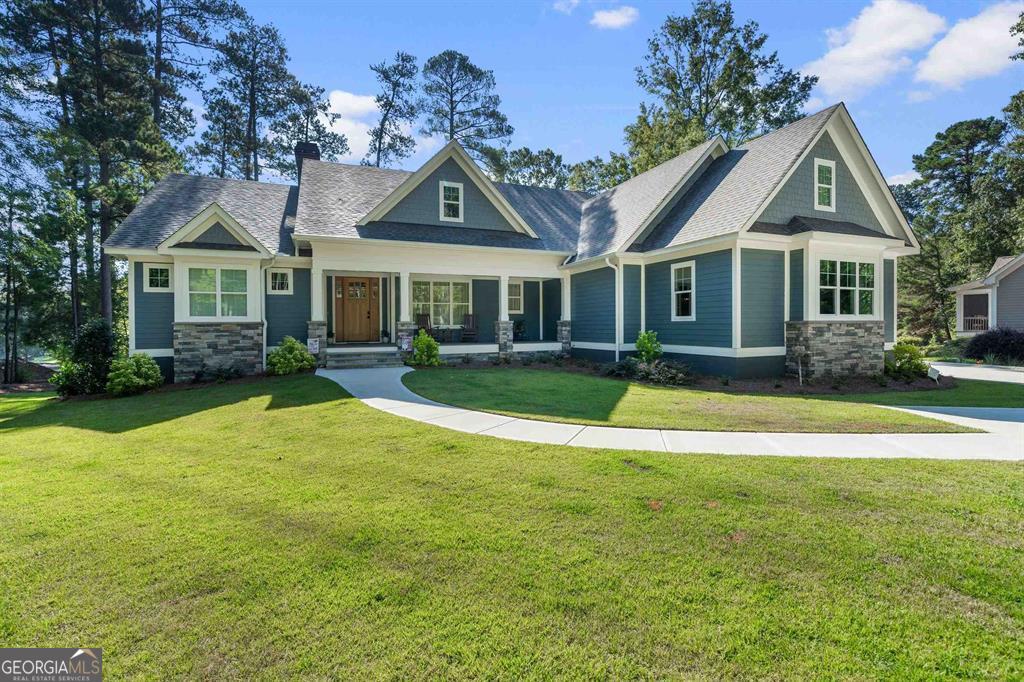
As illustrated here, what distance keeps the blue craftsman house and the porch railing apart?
59.0 ft

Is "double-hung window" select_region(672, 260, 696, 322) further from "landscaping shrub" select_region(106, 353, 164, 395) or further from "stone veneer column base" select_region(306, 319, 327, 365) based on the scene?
"landscaping shrub" select_region(106, 353, 164, 395)

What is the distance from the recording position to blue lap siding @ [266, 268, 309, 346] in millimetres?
13961

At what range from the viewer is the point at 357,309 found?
655 inches

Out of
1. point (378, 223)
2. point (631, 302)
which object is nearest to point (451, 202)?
point (378, 223)

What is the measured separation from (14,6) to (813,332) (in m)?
30.0

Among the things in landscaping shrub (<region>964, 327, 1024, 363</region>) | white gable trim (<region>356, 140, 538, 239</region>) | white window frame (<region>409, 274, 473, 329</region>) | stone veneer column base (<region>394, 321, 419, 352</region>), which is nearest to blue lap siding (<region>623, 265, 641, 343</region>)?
white gable trim (<region>356, 140, 538, 239</region>)

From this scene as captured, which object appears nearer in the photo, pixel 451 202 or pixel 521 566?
pixel 521 566

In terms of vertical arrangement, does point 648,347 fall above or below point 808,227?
below

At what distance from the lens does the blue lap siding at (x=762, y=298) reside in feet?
38.4

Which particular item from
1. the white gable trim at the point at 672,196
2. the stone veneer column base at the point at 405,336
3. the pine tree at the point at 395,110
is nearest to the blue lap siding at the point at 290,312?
the stone veneer column base at the point at 405,336

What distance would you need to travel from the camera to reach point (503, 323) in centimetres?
1496

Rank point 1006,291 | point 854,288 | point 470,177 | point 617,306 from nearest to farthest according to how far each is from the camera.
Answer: point 854,288 < point 617,306 < point 470,177 < point 1006,291

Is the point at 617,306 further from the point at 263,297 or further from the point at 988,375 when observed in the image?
the point at 988,375

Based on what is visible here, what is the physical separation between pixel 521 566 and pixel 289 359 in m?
11.1
